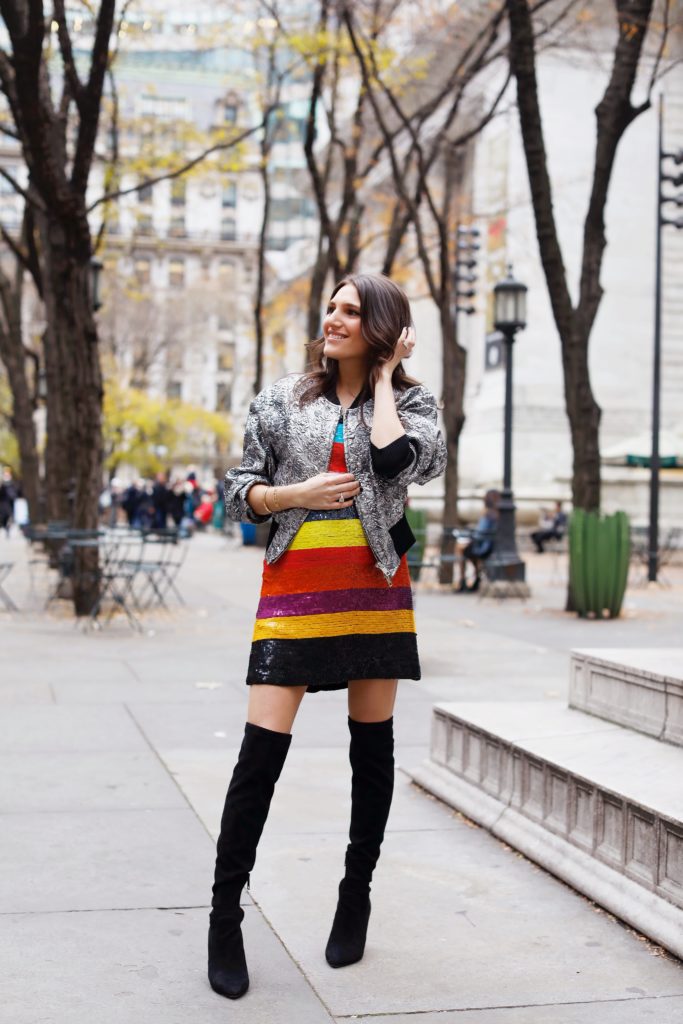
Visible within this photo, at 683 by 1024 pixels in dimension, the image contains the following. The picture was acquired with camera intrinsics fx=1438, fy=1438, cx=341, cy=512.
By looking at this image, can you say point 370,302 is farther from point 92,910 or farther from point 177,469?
point 177,469

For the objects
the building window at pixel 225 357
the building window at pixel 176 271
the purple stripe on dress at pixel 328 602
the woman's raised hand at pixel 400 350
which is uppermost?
the building window at pixel 176 271

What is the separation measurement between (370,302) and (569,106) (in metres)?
32.8

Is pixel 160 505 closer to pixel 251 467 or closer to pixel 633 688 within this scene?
pixel 633 688

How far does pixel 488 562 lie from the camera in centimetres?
1839

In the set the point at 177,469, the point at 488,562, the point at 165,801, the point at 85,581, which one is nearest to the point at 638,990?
the point at 165,801

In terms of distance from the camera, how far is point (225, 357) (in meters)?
83.3

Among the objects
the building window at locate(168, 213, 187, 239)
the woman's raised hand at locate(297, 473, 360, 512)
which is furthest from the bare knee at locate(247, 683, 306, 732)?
the building window at locate(168, 213, 187, 239)

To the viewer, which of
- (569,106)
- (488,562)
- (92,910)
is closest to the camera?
(92,910)

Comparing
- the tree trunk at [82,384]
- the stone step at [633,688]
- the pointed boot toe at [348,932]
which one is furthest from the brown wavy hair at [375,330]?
the tree trunk at [82,384]

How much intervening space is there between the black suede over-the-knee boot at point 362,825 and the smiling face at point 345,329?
1027 mm

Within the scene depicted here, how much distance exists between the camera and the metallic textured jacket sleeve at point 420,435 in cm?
385

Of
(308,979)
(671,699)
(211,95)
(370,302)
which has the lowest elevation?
(308,979)

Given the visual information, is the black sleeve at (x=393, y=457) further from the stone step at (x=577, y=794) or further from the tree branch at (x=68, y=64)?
the tree branch at (x=68, y=64)

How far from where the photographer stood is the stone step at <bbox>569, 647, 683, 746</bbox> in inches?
211
